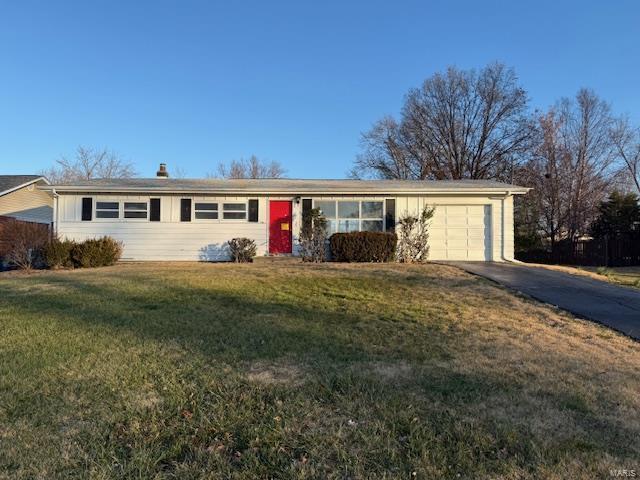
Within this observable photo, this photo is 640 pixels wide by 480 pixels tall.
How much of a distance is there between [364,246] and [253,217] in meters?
3.98

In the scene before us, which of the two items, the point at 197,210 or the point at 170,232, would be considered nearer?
the point at 170,232

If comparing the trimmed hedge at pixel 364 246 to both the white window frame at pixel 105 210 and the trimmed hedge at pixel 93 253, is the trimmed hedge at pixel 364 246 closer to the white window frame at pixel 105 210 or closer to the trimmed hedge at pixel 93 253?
the trimmed hedge at pixel 93 253

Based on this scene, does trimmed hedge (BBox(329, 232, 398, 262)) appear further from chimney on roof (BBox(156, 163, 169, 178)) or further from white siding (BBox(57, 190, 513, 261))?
chimney on roof (BBox(156, 163, 169, 178))

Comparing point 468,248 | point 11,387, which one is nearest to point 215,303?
point 11,387

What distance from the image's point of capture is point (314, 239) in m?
14.9

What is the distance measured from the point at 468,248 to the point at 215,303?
10.5 meters

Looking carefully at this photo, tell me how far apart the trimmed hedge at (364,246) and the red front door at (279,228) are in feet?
6.52

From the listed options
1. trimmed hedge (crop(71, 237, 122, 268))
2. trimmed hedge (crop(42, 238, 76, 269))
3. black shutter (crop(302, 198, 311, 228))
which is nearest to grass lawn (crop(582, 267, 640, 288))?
black shutter (crop(302, 198, 311, 228))

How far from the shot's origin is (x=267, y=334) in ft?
19.2

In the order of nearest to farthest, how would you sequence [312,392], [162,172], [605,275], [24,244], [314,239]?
1. [312,392]
2. [605,275]
3. [24,244]
4. [314,239]
5. [162,172]

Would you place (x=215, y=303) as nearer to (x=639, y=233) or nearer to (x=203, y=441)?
(x=203, y=441)

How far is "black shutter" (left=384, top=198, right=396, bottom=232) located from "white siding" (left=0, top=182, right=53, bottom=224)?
52.4ft

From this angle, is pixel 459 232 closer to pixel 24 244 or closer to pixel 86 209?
pixel 86 209

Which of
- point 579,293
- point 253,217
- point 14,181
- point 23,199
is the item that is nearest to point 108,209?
point 253,217
